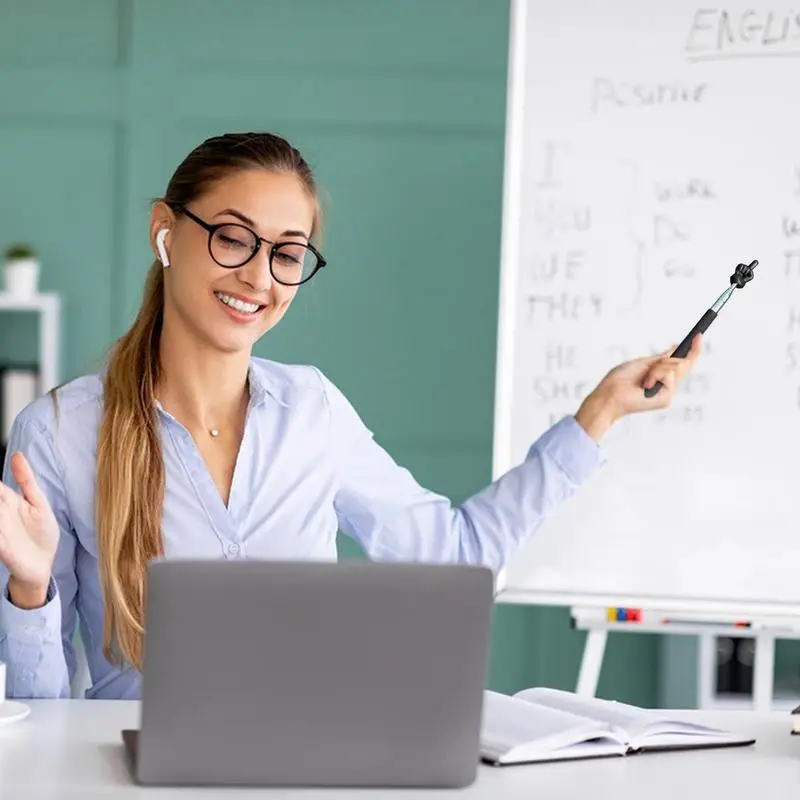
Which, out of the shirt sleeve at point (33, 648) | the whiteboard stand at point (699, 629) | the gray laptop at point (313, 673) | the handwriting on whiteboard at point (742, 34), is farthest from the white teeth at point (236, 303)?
the handwriting on whiteboard at point (742, 34)

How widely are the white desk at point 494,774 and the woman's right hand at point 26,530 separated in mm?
165

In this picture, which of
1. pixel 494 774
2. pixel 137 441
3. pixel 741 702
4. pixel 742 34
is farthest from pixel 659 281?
pixel 494 774

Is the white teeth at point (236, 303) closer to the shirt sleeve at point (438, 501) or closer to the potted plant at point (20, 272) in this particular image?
the shirt sleeve at point (438, 501)

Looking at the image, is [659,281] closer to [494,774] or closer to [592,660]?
[592,660]

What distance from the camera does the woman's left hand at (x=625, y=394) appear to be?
2.16 meters

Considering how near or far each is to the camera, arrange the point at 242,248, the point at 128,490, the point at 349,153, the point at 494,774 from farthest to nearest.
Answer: the point at 349,153 → the point at 242,248 → the point at 128,490 → the point at 494,774

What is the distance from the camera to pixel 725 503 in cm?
271

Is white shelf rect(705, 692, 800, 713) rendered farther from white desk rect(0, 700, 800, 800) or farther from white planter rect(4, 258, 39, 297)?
white planter rect(4, 258, 39, 297)

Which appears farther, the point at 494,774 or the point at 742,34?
the point at 742,34

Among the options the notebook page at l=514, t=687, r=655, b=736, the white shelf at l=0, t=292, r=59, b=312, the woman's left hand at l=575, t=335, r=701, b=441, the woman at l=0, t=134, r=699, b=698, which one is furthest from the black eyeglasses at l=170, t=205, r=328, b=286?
the white shelf at l=0, t=292, r=59, b=312

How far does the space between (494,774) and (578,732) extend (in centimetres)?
12

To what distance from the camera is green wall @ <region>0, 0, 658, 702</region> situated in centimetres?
351

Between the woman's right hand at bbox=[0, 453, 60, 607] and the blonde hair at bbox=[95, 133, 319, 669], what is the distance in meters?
0.23

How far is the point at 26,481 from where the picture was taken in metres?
1.51
